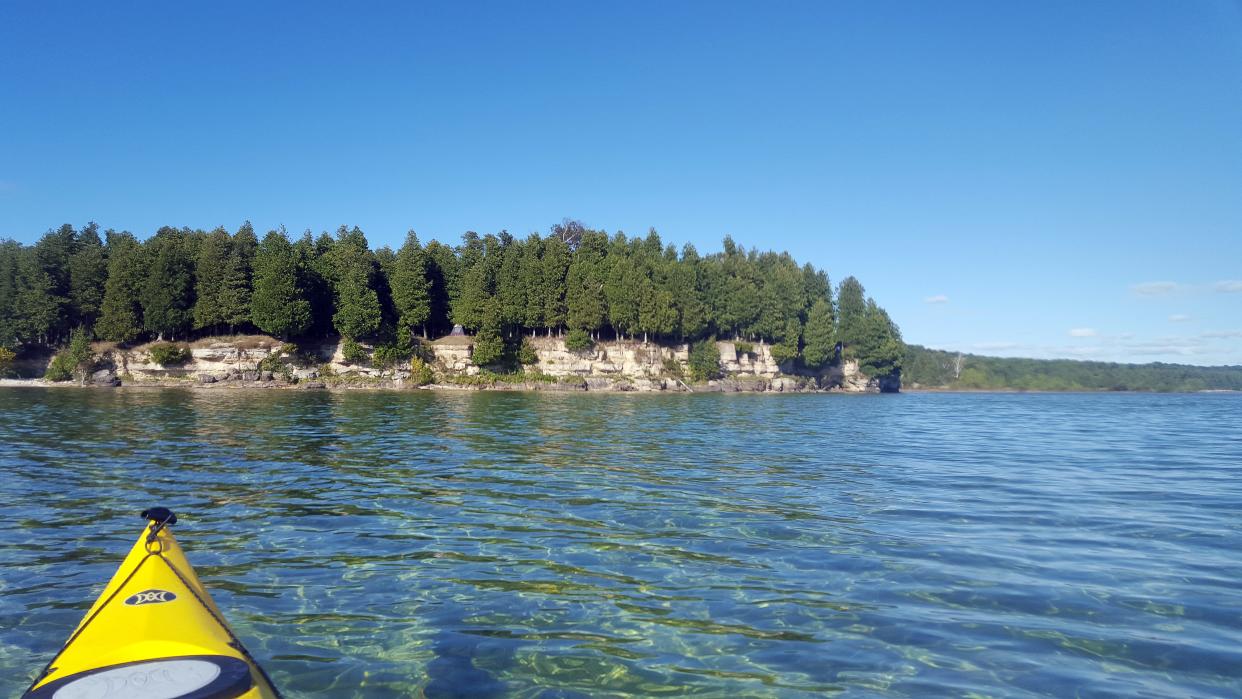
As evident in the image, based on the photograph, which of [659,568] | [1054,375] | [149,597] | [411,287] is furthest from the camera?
[1054,375]

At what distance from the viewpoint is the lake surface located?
6750 millimetres

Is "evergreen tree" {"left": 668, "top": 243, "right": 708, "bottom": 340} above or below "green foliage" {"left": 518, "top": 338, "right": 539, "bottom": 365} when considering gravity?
above

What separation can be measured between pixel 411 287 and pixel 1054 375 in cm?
16292

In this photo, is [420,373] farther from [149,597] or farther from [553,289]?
[149,597]

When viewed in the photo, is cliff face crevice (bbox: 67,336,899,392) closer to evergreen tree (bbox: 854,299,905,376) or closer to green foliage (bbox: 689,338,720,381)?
green foliage (bbox: 689,338,720,381)

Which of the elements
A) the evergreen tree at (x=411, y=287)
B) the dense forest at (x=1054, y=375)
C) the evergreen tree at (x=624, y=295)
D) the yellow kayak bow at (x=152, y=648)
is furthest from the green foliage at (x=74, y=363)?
the dense forest at (x=1054, y=375)

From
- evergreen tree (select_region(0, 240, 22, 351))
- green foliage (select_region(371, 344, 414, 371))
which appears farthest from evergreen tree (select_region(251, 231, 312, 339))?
evergreen tree (select_region(0, 240, 22, 351))

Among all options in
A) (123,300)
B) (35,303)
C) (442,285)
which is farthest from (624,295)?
(35,303)

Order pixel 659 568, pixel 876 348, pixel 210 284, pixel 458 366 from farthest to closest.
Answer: pixel 876 348 → pixel 458 366 → pixel 210 284 → pixel 659 568

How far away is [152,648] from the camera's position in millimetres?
5020

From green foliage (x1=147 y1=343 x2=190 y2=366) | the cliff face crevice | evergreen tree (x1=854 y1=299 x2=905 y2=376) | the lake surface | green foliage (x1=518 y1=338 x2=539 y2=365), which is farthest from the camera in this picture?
evergreen tree (x1=854 y1=299 x2=905 y2=376)

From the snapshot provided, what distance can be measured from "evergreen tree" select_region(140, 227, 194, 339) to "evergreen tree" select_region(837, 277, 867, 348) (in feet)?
311

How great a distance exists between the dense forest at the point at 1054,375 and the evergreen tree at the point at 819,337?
2394 inches

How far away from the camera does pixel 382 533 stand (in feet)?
38.7
